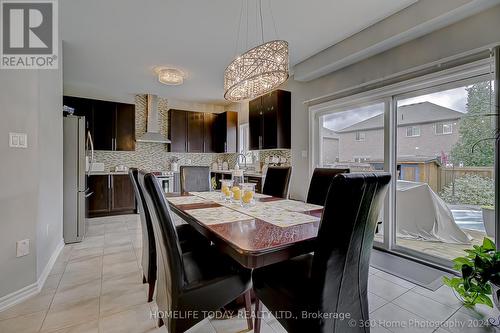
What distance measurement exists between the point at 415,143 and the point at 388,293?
5.66ft

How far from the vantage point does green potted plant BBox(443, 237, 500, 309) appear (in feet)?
5.07

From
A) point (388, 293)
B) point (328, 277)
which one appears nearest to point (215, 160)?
point (388, 293)

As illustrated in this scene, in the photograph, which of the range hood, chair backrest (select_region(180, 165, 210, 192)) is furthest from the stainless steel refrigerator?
the range hood

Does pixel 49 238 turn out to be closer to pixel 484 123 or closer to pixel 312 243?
pixel 312 243

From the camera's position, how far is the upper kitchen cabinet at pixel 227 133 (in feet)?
19.3

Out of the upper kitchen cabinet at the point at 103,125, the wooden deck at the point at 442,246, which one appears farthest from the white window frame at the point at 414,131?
the upper kitchen cabinet at the point at 103,125

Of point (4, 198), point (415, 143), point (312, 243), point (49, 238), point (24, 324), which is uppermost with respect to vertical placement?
point (415, 143)

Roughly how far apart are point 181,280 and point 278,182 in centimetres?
183

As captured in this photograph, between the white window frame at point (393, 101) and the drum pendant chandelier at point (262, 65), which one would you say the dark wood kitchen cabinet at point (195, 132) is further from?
the drum pendant chandelier at point (262, 65)

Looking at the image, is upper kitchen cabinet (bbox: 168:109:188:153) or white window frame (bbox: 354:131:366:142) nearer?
white window frame (bbox: 354:131:366:142)

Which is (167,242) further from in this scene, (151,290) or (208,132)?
(208,132)

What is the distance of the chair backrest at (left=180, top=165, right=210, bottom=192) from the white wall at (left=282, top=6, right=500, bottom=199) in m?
1.69

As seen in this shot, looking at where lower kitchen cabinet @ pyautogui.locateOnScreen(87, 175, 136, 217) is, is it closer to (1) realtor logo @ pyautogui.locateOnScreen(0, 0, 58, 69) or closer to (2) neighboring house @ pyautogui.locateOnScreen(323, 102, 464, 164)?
(1) realtor logo @ pyautogui.locateOnScreen(0, 0, 58, 69)

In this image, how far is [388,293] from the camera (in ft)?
6.43
